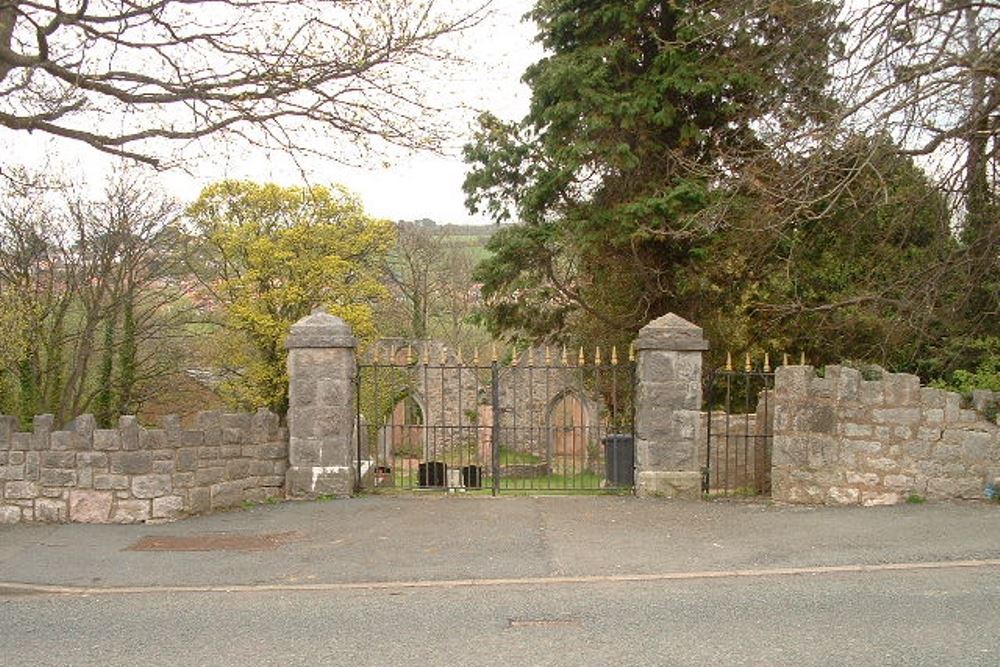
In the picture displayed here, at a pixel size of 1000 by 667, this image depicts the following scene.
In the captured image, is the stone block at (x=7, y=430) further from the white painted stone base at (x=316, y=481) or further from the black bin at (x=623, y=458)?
the black bin at (x=623, y=458)

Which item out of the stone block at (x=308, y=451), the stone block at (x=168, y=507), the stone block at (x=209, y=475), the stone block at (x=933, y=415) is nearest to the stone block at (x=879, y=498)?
the stone block at (x=933, y=415)

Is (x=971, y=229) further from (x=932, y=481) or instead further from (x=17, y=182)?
(x=17, y=182)

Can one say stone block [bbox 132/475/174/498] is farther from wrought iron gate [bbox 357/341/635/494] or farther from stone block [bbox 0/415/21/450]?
wrought iron gate [bbox 357/341/635/494]

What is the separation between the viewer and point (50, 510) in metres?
8.75

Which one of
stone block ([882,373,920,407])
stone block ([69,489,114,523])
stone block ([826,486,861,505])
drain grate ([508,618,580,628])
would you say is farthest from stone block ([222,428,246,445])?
stone block ([882,373,920,407])

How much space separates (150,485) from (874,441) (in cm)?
746

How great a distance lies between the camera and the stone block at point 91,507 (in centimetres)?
869

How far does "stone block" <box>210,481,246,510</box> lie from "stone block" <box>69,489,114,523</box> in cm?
99

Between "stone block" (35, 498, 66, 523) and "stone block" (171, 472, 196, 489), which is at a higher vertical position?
"stone block" (171, 472, 196, 489)

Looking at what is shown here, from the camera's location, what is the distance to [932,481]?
9.05 metres

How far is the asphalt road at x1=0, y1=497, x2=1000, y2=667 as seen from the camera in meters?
5.23

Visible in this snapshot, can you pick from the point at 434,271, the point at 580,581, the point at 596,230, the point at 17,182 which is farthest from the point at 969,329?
the point at 434,271

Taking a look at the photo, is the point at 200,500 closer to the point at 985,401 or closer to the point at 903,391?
the point at 903,391

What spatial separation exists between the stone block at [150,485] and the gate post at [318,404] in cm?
143
